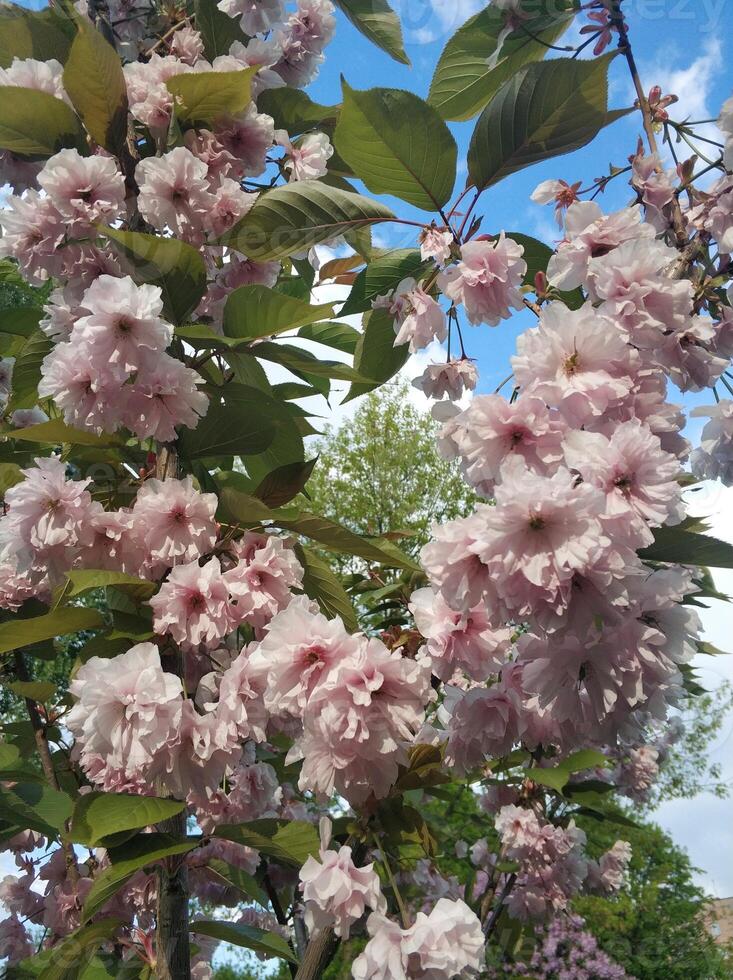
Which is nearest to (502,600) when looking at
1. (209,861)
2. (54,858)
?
(209,861)

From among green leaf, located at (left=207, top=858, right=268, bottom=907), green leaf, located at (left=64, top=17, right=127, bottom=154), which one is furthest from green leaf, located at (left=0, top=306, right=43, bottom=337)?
green leaf, located at (left=207, top=858, right=268, bottom=907)

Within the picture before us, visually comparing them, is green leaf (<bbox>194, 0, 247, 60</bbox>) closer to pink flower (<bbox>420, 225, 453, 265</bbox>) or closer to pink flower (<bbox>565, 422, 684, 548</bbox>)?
pink flower (<bbox>420, 225, 453, 265</bbox>)

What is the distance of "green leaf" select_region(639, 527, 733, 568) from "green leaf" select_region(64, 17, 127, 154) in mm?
1257

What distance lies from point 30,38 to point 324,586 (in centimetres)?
133

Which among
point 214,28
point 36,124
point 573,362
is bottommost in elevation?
point 573,362

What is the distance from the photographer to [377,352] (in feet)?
5.38

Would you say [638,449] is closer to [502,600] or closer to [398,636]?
[502,600]

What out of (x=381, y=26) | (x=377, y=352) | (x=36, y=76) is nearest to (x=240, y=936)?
(x=377, y=352)

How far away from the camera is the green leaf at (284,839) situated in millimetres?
1411

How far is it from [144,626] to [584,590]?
0.85 m

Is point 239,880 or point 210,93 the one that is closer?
point 210,93

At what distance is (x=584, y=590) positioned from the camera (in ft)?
2.98

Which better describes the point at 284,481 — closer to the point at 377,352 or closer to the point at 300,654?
the point at 377,352

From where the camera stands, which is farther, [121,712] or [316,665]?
[121,712]
